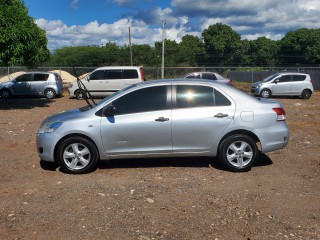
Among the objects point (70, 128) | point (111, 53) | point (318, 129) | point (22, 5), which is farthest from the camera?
point (111, 53)

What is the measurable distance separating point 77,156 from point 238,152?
2.68 metres

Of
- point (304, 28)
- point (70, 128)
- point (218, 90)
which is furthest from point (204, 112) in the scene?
point (304, 28)

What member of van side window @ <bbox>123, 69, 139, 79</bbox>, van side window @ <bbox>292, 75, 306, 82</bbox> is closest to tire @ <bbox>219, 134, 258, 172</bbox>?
van side window @ <bbox>123, 69, 139, 79</bbox>

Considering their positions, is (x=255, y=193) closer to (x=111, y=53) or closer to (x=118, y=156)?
(x=118, y=156)

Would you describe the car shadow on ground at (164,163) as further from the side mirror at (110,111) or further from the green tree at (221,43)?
the green tree at (221,43)

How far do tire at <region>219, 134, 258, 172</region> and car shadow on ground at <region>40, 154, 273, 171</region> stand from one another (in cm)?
27

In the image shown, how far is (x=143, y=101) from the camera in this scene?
6.74 meters

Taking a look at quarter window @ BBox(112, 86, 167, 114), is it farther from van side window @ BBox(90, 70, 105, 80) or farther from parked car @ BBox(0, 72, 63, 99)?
parked car @ BBox(0, 72, 63, 99)

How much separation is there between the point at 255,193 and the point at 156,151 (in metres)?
1.81

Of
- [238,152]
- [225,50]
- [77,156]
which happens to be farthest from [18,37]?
[225,50]

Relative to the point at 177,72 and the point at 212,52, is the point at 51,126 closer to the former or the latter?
the point at 177,72

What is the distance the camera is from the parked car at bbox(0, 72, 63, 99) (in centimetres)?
2242

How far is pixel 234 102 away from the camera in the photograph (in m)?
6.74

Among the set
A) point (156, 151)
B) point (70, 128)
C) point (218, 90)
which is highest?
point (218, 90)
